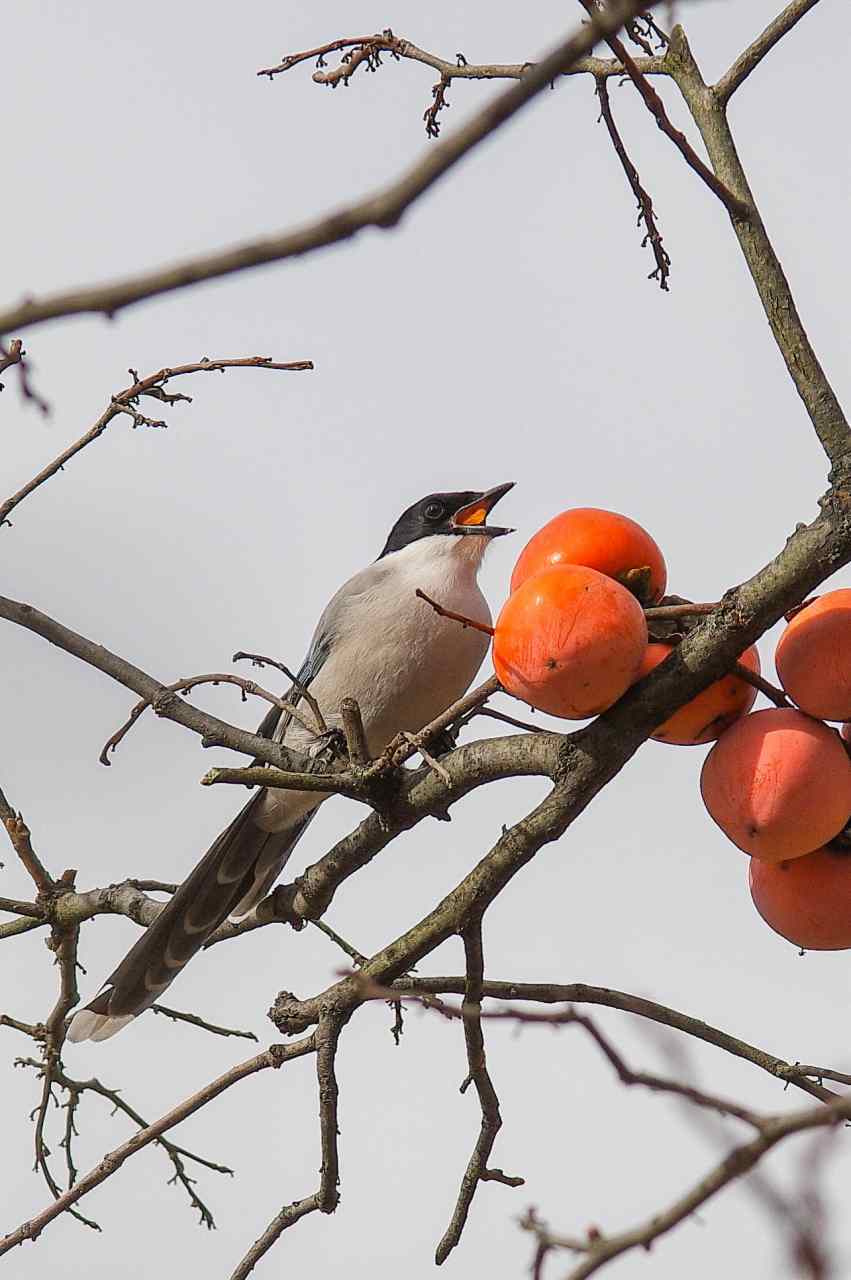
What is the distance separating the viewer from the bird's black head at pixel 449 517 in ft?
20.8

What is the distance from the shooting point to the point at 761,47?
117 inches

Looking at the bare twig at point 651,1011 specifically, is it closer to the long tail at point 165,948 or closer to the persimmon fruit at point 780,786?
the persimmon fruit at point 780,786

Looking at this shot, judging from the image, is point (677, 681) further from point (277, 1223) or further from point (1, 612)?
point (1, 612)

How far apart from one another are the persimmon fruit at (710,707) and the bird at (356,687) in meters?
1.98

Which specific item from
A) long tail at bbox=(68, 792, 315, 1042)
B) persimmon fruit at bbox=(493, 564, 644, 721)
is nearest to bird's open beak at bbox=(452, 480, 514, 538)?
long tail at bbox=(68, 792, 315, 1042)

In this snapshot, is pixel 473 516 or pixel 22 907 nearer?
pixel 22 907

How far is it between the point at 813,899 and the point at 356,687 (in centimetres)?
308

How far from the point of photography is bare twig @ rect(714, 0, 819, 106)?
2.97 metres

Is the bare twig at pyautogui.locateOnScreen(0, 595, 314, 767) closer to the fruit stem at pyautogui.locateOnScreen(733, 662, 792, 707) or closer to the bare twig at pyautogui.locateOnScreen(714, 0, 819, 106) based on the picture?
the fruit stem at pyautogui.locateOnScreen(733, 662, 792, 707)

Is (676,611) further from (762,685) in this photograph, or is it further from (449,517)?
(449,517)

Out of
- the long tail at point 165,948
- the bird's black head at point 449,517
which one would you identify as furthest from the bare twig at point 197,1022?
the bird's black head at point 449,517

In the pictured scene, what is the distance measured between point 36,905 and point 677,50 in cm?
253

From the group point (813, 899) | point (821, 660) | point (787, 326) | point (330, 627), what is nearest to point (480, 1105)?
point (813, 899)

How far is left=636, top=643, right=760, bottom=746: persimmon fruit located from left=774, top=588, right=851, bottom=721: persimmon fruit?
109 millimetres
